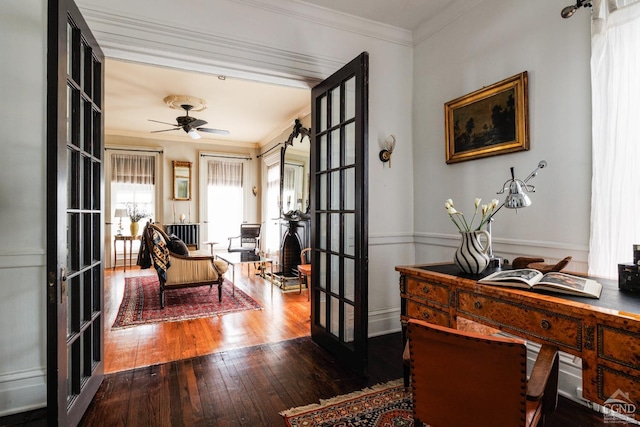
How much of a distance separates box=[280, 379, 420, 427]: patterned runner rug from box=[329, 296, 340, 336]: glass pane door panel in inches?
22.9

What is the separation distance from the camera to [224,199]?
818cm

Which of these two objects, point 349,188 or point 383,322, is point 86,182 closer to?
point 349,188

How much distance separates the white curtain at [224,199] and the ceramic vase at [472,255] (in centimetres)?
679

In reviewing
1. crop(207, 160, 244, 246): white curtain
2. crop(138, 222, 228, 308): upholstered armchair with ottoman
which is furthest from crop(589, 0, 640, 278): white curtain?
crop(207, 160, 244, 246): white curtain

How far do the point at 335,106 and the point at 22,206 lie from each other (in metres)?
2.20

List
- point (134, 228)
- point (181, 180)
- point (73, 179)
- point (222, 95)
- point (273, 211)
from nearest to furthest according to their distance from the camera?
point (73, 179)
point (222, 95)
point (134, 228)
point (273, 211)
point (181, 180)

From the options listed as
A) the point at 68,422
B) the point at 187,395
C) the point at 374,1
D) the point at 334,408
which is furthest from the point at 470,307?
the point at 374,1

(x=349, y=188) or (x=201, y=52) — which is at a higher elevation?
(x=201, y=52)

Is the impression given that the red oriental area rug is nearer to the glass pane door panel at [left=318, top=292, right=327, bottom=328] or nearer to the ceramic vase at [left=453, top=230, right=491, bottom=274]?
the glass pane door panel at [left=318, top=292, right=327, bottom=328]

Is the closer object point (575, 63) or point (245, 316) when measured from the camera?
point (575, 63)

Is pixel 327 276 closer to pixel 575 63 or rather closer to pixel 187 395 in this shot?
pixel 187 395

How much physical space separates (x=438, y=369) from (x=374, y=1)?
9.32ft

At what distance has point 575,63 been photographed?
2027 millimetres

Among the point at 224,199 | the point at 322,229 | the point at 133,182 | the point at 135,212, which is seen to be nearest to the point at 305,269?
the point at 322,229
